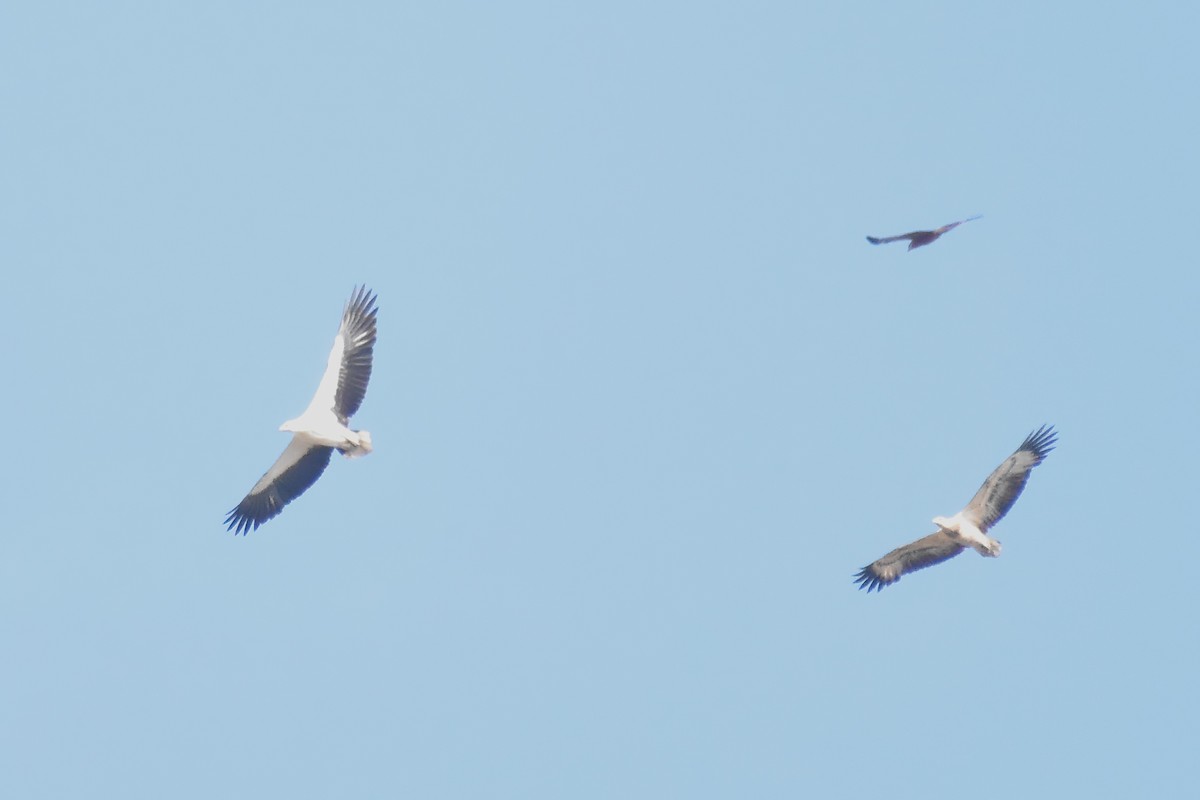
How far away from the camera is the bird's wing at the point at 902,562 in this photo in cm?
2864

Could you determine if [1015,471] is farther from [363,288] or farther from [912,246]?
[363,288]

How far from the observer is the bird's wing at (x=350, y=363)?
27.3 metres

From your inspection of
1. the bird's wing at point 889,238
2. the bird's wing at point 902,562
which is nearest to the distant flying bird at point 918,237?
the bird's wing at point 889,238

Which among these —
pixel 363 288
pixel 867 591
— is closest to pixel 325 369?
pixel 363 288

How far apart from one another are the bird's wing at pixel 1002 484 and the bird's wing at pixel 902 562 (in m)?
1.03

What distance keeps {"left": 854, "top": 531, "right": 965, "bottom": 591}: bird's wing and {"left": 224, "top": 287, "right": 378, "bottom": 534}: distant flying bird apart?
8627 mm

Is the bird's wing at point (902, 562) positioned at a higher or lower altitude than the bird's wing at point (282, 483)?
lower

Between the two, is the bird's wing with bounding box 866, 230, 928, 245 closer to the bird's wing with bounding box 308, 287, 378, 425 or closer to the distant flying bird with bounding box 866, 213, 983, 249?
the distant flying bird with bounding box 866, 213, 983, 249

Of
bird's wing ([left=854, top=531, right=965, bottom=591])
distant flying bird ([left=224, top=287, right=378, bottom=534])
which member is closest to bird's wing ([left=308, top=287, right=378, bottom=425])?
distant flying bird ([left=224, top=287, right=378, bottom=534])

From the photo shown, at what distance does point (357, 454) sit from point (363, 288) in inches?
118

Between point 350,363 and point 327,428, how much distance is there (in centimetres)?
142

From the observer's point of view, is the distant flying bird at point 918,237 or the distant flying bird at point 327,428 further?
the distant flying bird at point 327,428

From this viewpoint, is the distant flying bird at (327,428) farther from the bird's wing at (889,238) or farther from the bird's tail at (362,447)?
the bird's wing at (889,238)

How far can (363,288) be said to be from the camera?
28297mm
